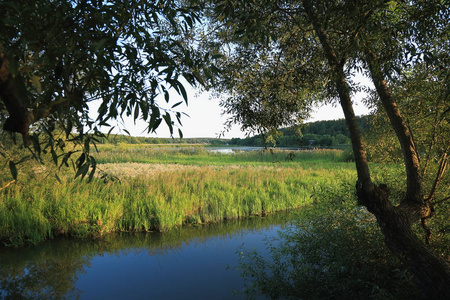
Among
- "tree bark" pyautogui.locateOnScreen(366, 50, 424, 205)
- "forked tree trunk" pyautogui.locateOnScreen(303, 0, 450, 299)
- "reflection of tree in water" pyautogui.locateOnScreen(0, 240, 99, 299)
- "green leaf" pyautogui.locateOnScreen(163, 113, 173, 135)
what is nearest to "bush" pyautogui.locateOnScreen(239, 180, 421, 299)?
"forked tree trunk" pyautogui.locateOnScreen(303, 0, 450, 299)

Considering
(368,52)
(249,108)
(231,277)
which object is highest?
(368,52)

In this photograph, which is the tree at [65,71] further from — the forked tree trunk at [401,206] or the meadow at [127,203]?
the meadow at [127,203]

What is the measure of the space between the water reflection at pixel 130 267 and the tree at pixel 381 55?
3.35 meters

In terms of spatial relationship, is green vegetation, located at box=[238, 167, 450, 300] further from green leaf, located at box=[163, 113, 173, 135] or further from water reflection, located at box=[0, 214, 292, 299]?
green leaf, located at box=[163, 113, 173, 135]

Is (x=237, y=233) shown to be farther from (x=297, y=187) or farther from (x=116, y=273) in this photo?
(x=297, y=187)

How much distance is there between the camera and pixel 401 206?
485 cm

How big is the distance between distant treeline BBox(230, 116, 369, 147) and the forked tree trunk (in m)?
1.27

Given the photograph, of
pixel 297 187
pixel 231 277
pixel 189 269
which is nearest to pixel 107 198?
pixel 189 269

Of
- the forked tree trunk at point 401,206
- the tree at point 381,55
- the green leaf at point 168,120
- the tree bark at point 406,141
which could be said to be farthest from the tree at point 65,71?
the tree bark at point 406,141

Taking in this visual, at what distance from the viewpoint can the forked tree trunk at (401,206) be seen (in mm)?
3955

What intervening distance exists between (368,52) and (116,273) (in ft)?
22.0

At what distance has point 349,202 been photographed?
7.21 m

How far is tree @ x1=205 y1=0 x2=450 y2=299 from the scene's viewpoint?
3391 millimetres

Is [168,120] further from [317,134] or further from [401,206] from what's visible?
[317,134]
